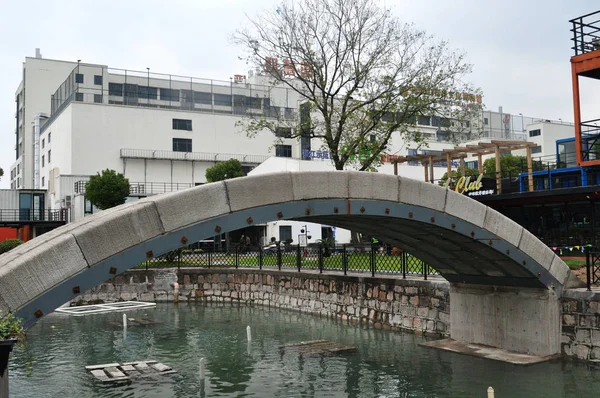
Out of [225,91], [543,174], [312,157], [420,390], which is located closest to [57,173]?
[225,91]

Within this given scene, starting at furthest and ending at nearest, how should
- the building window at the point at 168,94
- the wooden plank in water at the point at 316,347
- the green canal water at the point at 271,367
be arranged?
the building window at the point at 168,94 < the wooden plank in water at the point at 316,347 < the green canal water at the point at 271,367

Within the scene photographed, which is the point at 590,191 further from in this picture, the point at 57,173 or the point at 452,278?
the point at 57,173

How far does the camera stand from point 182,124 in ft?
176

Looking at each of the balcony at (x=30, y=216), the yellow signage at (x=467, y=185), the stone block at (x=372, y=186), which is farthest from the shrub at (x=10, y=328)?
the balcony at (x=30, y=216)

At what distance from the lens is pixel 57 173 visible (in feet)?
171

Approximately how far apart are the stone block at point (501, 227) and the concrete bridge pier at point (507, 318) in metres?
1.77

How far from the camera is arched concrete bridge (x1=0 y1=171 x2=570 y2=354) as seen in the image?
671 centimetres

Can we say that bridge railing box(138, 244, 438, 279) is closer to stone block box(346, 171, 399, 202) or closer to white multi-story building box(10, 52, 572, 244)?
stone block box(346, 171, 399, 202)

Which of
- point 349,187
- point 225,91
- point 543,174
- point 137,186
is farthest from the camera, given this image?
point 225,91

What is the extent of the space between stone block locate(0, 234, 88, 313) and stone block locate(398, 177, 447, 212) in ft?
18.3

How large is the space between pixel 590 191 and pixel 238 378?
14.7 metres

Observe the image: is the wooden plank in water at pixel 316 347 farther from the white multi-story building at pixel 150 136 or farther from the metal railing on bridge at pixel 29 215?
the metal railing on bridge at pixel 29 215

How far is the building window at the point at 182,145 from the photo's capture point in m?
53.1

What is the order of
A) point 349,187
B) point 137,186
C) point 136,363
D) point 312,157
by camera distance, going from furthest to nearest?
point 137,186 → point 312,157 → point 136,363 → point 349,187
